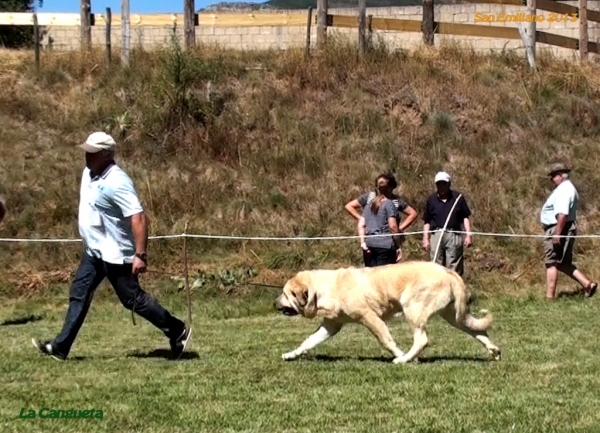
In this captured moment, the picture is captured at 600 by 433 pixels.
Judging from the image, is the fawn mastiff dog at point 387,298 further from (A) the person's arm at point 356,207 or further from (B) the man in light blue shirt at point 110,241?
(A) the person's arm at point 356,207

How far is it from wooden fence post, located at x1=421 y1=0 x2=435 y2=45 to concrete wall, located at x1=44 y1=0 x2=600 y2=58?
0.68 ft

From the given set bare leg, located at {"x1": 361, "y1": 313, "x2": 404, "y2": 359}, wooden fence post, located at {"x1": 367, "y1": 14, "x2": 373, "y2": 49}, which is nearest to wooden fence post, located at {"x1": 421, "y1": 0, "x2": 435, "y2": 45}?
wooden fence post, located at {"x1": 367, "y1": 14, "x2": 373, "y2": 49}

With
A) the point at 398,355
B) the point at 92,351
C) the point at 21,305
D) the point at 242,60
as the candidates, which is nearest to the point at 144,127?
the point at 242,60

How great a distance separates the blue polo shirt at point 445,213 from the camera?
36.9ft

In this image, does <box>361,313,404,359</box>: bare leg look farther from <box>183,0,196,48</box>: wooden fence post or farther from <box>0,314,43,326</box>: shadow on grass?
<box>183,0,196,48</box>: wooden fence post

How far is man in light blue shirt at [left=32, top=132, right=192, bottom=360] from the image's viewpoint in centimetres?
670

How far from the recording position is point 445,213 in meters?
11.2

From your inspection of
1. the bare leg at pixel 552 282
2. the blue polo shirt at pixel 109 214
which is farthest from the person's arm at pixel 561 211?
the blue polo shirt at pixel 109 214

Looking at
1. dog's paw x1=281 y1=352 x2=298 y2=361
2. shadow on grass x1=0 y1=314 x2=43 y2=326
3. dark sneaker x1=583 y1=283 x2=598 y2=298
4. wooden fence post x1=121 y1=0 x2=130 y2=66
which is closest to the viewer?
dog's paw x1=281 y1=352 x2=298 y2=361

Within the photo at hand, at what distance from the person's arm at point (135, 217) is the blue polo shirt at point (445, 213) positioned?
539 centimetres

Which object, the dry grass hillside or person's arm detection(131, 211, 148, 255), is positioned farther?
the dry grass hillside

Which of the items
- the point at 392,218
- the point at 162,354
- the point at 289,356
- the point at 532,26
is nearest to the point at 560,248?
the point at 392,218

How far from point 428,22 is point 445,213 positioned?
29.7ft

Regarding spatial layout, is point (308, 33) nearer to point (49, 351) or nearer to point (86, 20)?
point (86, 20)
